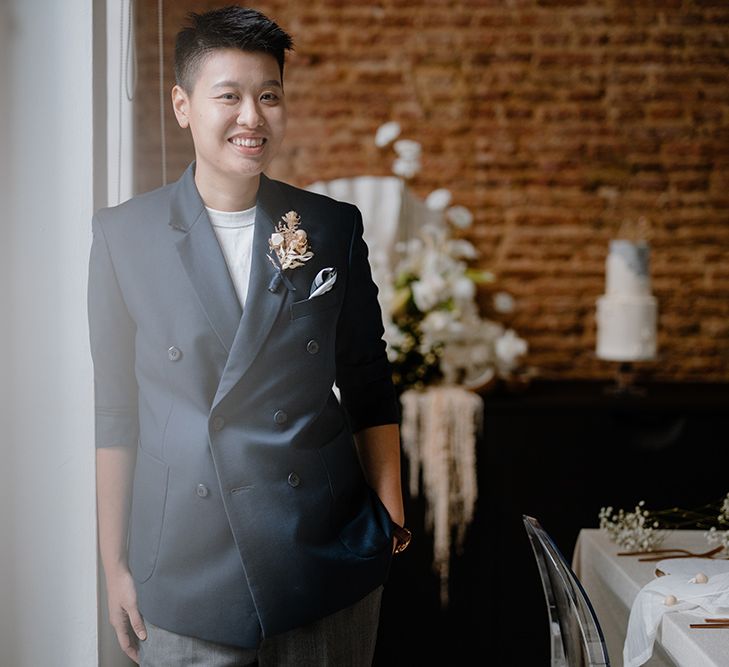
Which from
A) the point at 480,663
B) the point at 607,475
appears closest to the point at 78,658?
the point at 480,663

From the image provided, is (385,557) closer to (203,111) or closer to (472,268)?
(203,111)

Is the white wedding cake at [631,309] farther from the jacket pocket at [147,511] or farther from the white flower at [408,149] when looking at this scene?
the jacket pocket at [147,511]

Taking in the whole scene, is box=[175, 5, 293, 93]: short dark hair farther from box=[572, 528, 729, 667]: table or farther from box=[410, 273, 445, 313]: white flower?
box=[410, 273, 445, 313]: white flower

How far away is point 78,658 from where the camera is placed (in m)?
1.40

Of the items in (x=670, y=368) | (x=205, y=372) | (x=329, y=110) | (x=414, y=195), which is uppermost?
(x=329, y=110)

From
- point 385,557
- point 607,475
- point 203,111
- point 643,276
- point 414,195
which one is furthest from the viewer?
point 414,195

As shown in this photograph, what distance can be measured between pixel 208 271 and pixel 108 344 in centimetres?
18

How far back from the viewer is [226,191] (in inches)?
47.8

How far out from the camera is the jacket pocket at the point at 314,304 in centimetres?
122

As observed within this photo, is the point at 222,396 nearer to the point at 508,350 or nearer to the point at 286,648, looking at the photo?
the point at 286,648

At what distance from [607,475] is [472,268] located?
0.98 meters

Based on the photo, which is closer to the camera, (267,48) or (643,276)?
(267,48)

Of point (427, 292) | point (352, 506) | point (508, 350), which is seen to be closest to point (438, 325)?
point (427, 292)

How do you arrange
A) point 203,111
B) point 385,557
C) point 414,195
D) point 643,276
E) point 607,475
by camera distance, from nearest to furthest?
point 203,111, point 385,557, point 607,475, point 643,276, point 414,195
